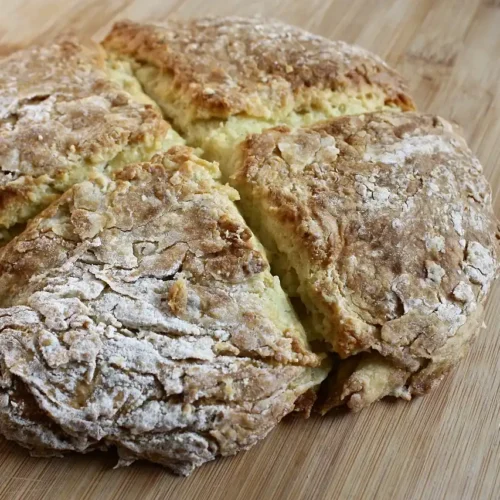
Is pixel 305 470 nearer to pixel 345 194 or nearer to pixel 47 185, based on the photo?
pixel 345 194

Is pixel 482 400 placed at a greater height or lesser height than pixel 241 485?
lesser

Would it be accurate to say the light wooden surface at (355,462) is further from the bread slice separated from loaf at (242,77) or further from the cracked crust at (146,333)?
the bread slice separated from loaf at (242,77)

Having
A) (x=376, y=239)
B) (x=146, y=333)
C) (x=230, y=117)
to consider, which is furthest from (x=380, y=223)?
(x=146, y=333)

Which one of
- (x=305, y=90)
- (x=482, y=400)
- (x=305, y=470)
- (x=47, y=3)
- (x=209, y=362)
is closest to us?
(x=209, y=362)

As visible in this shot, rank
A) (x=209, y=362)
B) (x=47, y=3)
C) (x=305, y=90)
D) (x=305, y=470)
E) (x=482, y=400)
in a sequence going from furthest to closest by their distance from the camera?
1. (x=47, y=3)
2. (x=305, y=90)
3. (x=482, y=400)
4. (x=305, y=470)
5. (x=209, y=362)

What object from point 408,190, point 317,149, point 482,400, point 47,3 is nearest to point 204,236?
point 317,149

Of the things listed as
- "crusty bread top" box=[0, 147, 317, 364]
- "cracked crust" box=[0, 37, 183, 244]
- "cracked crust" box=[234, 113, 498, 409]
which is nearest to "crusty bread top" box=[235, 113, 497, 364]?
"cracked crust" box=[234, 113, 498, 409]

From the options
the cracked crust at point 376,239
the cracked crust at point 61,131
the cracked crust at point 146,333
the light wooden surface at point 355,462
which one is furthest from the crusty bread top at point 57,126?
the light wooden surface at point 355,462

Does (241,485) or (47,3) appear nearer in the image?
(241,485)
